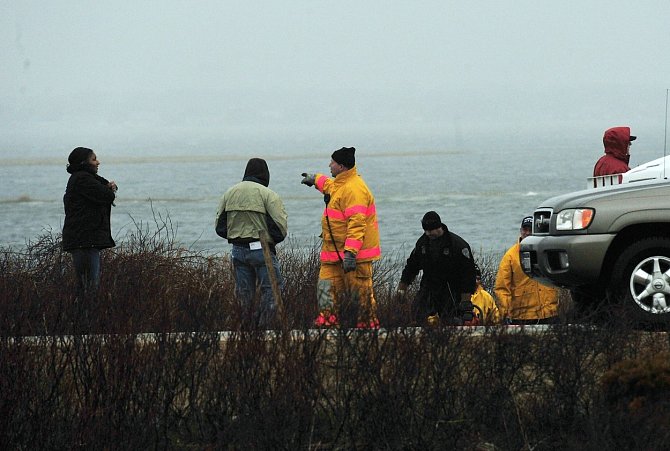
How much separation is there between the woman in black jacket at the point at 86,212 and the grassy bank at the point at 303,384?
276 centimetres

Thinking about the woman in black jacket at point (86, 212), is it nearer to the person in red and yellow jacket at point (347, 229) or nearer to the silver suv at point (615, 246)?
the person in red and yellow jacket at point (347, 229)

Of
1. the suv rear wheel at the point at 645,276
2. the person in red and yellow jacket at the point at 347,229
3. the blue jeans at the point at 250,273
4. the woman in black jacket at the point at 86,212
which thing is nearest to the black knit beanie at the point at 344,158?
the person in red and yellow jacket at the point at 347,229

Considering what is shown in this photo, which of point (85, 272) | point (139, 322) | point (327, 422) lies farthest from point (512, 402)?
point (85, 272)

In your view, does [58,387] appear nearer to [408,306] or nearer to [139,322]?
[139,322]

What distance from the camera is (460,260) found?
1195 cm

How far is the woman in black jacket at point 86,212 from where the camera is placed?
11.8 meters

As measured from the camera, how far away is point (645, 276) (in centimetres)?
1009

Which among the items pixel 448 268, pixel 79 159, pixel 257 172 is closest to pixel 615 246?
pixel 448 268

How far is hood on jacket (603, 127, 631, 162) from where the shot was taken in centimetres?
1279

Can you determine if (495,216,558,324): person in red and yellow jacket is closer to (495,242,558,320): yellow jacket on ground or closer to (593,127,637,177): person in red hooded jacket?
(495,242,558,320): yellow jacket on ground

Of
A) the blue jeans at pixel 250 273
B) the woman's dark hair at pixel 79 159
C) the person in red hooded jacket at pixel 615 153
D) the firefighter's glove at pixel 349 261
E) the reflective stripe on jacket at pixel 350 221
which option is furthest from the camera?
the person in red hooded jacket at pixel 615 153

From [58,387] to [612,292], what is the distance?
13.7ft

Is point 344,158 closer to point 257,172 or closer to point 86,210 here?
point 257,172

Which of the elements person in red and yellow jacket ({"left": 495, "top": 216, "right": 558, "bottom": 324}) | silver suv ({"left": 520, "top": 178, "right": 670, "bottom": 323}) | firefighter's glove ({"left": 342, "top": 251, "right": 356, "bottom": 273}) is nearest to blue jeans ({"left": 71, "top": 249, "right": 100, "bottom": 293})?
firefighter's glove ({"left": 342, "top": 251, "right": 356, "bottom": 273})
